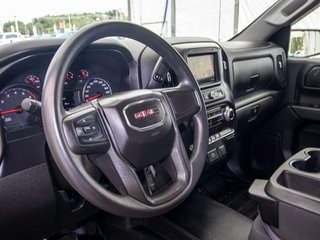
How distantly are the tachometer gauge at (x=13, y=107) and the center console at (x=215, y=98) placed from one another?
24.5 inches

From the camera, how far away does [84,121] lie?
28.4 inches

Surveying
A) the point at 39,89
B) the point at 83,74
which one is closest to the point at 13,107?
the point at 39,89

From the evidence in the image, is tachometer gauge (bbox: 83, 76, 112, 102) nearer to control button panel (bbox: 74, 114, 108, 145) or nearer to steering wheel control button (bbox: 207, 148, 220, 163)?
control button panel (bbox: 74, 114, 108, 145)

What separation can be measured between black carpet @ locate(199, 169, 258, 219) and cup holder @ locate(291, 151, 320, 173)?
2.10 ft

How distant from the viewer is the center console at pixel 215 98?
1350mm

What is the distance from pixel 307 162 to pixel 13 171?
0.83 m

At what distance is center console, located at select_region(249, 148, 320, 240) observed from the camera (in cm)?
81

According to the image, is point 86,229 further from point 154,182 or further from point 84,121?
point 84,121

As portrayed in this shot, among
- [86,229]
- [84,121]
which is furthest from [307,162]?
[86,229]

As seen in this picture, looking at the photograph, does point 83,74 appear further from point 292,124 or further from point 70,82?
point 292,124

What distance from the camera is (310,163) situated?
104 centimetres

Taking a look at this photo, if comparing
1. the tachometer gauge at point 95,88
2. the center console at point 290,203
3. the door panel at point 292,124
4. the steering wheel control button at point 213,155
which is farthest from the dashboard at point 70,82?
the door panel at point 292,124

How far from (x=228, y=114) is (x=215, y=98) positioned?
101 mm

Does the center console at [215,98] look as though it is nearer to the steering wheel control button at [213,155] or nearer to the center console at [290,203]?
the steering wheel control button at [213,155]
